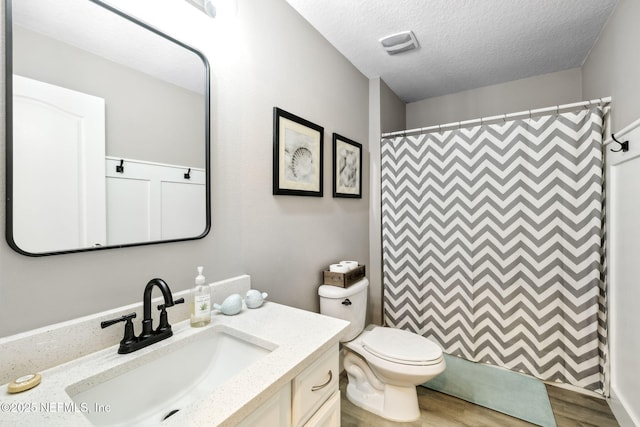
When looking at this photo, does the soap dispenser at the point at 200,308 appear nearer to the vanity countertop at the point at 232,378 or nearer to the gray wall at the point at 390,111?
the vanity countertop at the point at 232,378

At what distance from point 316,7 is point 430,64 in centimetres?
108

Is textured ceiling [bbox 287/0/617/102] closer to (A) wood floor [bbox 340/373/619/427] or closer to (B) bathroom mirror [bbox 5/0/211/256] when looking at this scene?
(B) bathroom mirror [bbox 5/0/211/256]

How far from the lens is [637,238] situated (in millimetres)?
1376

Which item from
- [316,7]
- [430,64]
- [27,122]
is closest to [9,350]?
[27,122]

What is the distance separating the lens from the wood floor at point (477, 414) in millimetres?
1577

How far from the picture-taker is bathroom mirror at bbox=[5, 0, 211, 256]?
28.6 inches

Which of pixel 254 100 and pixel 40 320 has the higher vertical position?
pixel 254 100

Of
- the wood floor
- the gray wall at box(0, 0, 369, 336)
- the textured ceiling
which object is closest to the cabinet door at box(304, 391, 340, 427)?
the gray wall at box(0, 0, 369, 336)

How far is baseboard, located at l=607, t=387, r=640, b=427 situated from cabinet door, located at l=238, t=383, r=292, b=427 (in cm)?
177

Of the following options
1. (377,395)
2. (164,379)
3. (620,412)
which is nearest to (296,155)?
(164,379)

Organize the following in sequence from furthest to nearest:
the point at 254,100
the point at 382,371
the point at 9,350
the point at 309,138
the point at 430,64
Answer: the point at 430,64
the point at 309,138
the point at 382,371
the point at 254,100
the point at 9,350

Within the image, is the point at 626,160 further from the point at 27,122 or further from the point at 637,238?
the point at 27,122

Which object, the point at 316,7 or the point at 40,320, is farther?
the point at 316,7

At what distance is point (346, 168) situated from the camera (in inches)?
83.1
